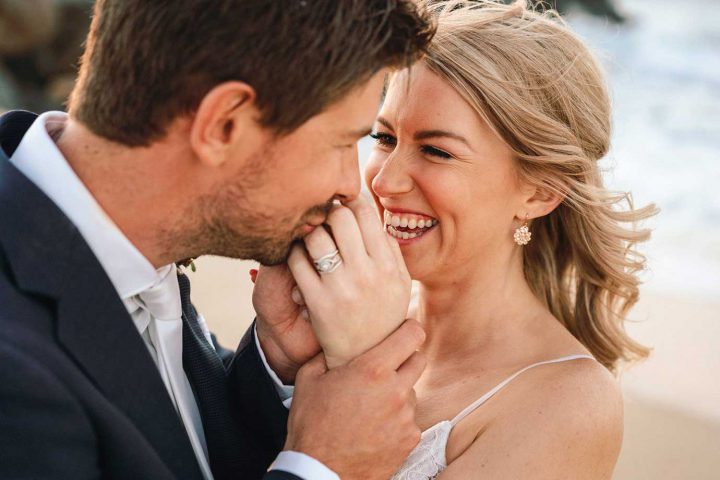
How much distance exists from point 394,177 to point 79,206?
1.34m

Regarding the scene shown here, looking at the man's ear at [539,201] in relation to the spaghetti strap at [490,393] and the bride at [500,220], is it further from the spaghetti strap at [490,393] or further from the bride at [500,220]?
the spaghetti strap at [490,393]

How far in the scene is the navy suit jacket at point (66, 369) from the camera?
203 cm

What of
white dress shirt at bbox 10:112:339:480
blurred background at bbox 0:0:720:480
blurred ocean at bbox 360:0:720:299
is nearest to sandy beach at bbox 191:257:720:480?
blurred background at bbox 0:0:720:480

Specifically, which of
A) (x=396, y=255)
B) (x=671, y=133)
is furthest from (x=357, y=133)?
(x=671, y=133)

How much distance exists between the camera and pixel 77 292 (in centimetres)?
221

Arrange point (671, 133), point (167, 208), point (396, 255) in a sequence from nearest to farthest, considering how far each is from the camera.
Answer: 1. point (167, 208)
2. point (396, 255)
3. point (671, 133)

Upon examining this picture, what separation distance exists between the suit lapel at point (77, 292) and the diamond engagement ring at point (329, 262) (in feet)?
2.13

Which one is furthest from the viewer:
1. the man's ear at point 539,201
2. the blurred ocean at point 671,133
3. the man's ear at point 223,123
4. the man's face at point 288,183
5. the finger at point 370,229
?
the blurred ocean at point 671,133

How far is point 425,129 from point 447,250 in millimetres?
511

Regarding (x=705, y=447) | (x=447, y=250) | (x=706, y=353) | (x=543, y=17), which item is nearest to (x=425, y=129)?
(x=447, y=250)

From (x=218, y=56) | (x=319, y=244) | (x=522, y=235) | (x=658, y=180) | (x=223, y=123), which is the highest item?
(x=218, y=56)

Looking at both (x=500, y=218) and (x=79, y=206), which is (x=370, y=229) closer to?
(x=500, y=218)

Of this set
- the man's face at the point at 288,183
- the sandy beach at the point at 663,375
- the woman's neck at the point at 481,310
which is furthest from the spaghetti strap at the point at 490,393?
the sandy beach at the point at 663,375

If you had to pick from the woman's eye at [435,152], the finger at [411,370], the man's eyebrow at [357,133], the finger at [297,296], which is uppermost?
the man's eyebrow at [357,133]
